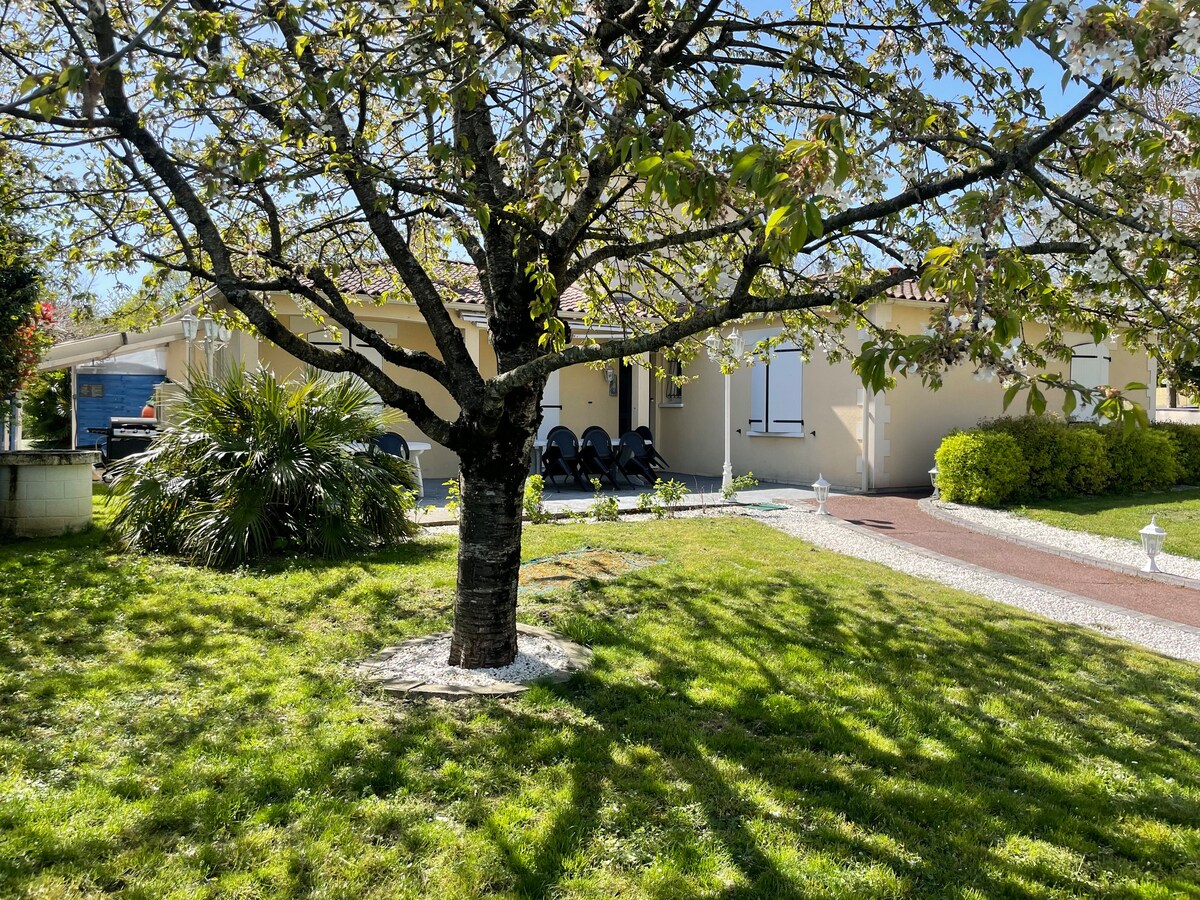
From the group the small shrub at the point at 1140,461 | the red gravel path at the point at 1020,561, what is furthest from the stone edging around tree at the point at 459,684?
the small shrub at the point at 1140,461

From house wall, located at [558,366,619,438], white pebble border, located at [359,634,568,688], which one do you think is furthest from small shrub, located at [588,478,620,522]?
house wall, located at [558,366,619,438]

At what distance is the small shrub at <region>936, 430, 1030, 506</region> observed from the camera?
1212 cm

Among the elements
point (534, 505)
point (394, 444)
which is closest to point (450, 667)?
point (534, 505)

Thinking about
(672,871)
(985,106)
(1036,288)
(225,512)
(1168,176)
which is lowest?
(672,871)

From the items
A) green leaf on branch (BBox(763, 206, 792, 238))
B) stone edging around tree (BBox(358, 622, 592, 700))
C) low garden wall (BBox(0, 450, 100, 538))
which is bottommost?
stone edging around tree (BBox(358, 622, 592, 700))

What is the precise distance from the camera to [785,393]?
49.4 feet

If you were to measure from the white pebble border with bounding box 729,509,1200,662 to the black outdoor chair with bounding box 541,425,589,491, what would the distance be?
3.81 metres

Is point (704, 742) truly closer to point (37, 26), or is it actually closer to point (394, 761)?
point (394, 761)

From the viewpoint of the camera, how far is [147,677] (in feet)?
13.9

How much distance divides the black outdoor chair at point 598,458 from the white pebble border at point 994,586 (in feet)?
11.3

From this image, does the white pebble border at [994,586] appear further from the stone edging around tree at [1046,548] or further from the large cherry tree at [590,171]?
the large cherry tree at [590,171]

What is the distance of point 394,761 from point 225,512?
429 centimetres

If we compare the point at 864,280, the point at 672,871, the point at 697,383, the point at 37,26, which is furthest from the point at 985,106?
the point at 697,383

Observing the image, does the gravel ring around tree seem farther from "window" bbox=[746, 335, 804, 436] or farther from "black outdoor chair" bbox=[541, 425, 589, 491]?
"window" bbox=[746, 335, 804, 436]
